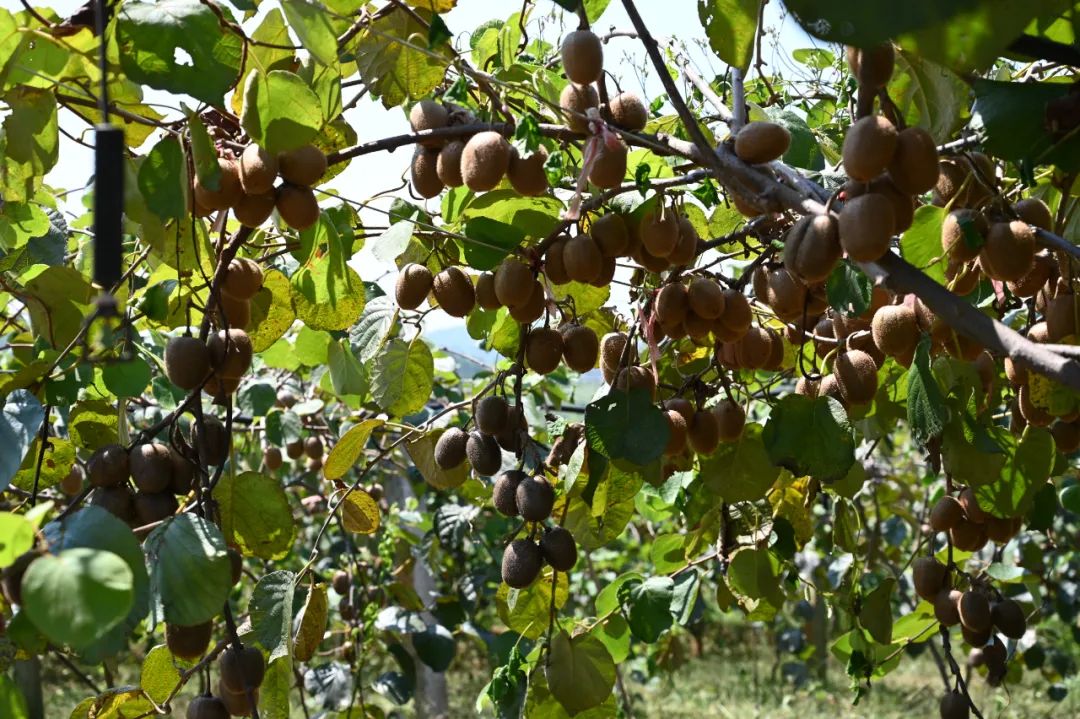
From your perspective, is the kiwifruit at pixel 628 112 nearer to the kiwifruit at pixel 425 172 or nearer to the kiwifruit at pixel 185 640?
the kiwifruit at pixel 425 172

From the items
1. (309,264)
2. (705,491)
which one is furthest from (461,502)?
(309,264)

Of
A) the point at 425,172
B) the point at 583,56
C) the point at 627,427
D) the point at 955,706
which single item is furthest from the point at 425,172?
the point at 955,706

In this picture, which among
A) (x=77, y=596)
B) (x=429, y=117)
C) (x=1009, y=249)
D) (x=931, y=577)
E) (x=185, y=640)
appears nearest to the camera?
(x=77, y=596)

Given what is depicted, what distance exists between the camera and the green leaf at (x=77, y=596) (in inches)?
24.5

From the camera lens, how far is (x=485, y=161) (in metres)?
0.96

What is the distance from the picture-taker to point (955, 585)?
4.91 feet

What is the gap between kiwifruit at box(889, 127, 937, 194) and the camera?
2.59 feet

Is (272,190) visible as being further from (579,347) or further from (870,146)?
(870,146)

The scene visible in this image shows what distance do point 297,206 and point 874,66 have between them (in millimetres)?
506

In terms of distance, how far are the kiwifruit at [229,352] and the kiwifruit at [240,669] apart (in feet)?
0.87

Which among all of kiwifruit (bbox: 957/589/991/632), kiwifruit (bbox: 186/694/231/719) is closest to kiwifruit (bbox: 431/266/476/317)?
kiwifruit (bbox: 186/694/231/719)

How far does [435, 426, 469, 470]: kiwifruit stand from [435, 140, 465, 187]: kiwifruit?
1.13 feet

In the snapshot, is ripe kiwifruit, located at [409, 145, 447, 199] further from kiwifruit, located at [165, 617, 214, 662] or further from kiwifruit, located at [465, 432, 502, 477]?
kiwifruit, located at [165, 617, 214, 662]

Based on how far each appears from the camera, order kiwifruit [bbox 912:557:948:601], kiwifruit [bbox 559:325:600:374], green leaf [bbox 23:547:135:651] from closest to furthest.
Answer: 1. green leaf [bbox 23:547:135:651]
2. kiwifruit [bbox 559:325:600:374]
3. kiwifruit [bbox 912:557:948:601]
